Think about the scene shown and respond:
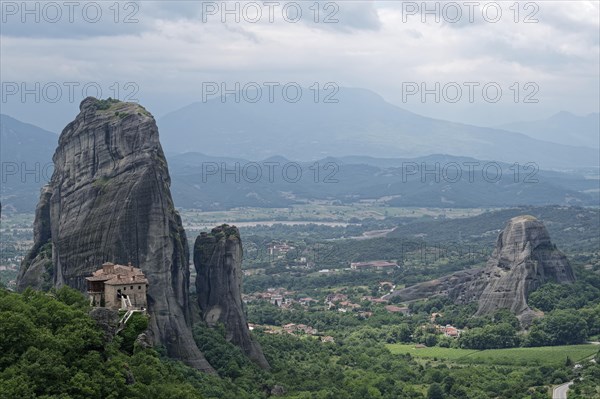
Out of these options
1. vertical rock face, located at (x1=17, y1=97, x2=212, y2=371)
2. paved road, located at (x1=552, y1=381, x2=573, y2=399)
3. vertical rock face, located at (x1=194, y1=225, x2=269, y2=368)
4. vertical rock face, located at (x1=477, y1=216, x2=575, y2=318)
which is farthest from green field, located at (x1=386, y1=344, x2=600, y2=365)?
vertical rock face, located at (x1=17, y1=97, x2=212, y2=371)

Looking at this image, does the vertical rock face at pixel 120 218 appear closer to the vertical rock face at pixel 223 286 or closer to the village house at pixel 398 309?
the vertical rock face at pixel 223 286

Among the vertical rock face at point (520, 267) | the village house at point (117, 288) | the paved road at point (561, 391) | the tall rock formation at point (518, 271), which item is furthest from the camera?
the vertical rock face at point (520, 267)

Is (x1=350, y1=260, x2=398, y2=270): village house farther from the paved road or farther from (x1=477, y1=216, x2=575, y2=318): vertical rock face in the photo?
the paved road

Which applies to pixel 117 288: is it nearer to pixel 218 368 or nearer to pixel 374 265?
pixel 218 368

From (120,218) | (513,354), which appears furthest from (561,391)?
(120,218)

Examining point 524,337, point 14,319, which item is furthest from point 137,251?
point 524,337

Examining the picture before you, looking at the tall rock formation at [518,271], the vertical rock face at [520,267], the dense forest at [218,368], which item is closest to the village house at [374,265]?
the tall rock formation at [518,271]
